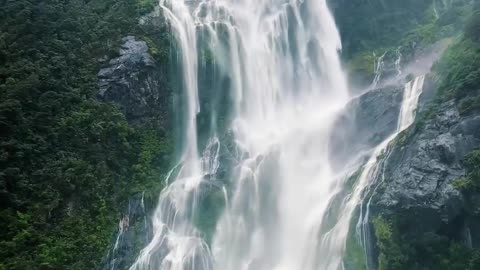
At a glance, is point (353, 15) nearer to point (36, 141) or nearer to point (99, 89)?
point (99, 89)

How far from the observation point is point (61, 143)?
1883cm

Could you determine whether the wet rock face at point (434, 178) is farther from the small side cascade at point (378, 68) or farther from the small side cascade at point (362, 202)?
the small side cascade at point (378, 68)

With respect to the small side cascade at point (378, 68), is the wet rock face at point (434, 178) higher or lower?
lower

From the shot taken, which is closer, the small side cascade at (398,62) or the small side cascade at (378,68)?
the small side cascade at (398,62)

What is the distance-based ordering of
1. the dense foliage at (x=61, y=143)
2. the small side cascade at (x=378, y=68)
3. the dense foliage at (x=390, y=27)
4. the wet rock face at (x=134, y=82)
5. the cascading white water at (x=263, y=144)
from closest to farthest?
the dense foliage at (x=61, y=143), the cascading white water at (x=263, y=144), the wet rock face at (x=134, y=82), the small side cascade at (x=378, y=68), the dense foliage at (x=390, y=27)

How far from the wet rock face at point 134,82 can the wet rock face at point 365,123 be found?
31.5 feet

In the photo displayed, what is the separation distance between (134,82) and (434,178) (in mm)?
14762

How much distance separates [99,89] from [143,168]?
4554 millimetres

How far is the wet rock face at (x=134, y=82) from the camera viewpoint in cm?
2233

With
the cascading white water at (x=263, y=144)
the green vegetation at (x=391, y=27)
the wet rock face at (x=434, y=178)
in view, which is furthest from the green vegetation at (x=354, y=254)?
the green vegetation at (x=391, y=27)

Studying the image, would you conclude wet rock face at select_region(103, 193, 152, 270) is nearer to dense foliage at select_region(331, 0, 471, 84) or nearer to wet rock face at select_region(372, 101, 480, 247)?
wet rock face at select_region(372, 101, 480, 247)

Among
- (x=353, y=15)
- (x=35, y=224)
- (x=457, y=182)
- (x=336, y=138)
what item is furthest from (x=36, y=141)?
(x=353, y=15)

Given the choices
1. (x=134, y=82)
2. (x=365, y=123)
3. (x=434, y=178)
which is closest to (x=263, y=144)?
(x=365, y=123)

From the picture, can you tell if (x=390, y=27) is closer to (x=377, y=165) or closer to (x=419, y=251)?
(x=377, y=165)
